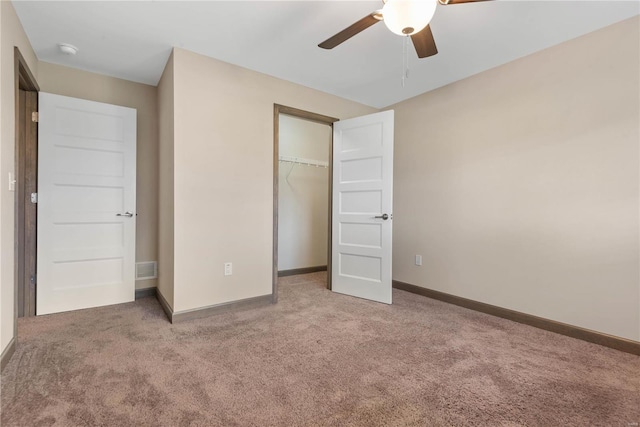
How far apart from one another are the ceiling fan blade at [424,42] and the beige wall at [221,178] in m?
1.68

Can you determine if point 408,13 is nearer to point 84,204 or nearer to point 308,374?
point 308,374

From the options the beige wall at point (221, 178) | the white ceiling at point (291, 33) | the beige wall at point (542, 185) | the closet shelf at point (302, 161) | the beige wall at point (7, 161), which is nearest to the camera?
the beige wall at point (7, 161)

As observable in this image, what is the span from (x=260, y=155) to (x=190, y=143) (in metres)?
0.68

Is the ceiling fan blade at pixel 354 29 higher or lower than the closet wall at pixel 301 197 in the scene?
higher

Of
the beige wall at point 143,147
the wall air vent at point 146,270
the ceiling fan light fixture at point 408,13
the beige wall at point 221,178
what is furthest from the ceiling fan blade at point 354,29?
the wall air vent at point 146,270

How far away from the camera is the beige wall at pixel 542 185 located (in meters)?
2.12

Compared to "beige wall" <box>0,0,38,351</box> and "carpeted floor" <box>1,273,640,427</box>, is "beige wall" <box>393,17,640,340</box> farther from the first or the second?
"beige wall" <box>0,0,38,351</box>

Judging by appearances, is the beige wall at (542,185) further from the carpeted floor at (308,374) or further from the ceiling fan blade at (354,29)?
the ceiling fan blade at (354,29)

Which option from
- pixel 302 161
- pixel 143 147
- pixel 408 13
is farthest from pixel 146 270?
pixel 408 13

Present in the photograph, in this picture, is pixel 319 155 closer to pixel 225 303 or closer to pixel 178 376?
pixel 225 303

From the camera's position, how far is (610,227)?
2.16 meters

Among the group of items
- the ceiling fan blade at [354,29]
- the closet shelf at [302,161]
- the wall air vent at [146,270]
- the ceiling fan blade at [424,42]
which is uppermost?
the ceiling fan blade at [354,29]

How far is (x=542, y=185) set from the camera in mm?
2494

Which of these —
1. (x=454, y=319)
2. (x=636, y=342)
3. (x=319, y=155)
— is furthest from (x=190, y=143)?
(x=636, y=342)
